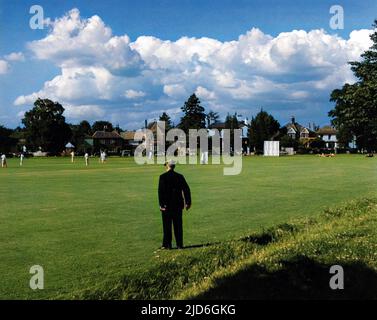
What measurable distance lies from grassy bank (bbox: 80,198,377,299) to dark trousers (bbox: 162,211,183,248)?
360mm

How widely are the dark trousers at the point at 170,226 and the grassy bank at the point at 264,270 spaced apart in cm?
36

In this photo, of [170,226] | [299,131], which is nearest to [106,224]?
[170,226]

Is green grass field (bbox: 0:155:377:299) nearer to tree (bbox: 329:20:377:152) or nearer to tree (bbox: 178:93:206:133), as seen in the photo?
tree (bbox: 178:93:206:133)

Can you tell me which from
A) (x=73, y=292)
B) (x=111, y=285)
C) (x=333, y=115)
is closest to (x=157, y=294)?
(x=111, y=285)

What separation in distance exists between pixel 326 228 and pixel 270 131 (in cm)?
10998

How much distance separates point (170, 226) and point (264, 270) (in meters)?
2.96

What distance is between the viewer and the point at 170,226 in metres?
12.0

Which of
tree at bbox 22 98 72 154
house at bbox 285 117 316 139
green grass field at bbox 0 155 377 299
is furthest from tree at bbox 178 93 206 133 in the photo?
house at bbox 285 117 316 139

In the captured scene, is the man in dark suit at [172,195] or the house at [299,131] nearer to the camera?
the man in dark suit at [172,195]

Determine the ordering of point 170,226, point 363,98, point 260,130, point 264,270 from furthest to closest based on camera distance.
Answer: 1. point 260,130
2. point 363,98
3. point 170,226
4. point 264,270

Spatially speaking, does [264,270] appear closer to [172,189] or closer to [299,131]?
[172,189]

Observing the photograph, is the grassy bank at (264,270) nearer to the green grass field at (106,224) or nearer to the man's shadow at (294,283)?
the man's shadow at (294,283)

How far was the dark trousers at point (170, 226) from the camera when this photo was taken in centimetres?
1190

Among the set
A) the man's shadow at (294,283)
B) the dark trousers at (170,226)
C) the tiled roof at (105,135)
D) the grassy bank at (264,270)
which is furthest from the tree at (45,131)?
the man's shadow at (294,283)
